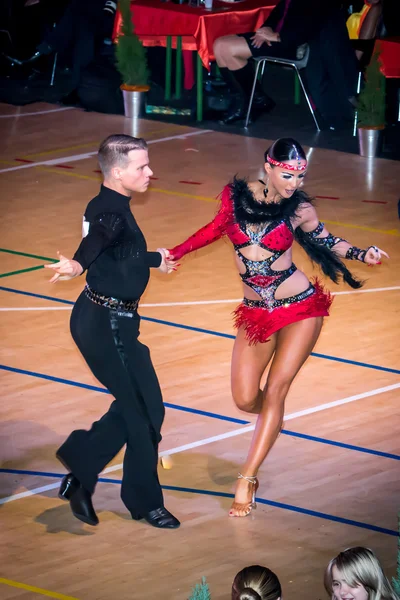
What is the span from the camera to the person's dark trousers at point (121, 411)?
4.99 m

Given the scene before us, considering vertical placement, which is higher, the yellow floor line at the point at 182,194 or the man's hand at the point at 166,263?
the man's hand at the point at 166,263

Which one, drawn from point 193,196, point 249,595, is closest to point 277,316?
point 249,595

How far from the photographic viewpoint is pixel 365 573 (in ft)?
11.6

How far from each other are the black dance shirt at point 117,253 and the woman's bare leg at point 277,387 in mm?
745

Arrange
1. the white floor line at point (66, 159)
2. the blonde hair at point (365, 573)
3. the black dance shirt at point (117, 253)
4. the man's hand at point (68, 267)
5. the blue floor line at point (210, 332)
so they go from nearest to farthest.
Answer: the blonde hair at point (365, 573)
the man's hand at point (68, 267)
the black dance shirt at point (117, 253)
the blue floor line at point (210, 332)
the white floor line at point (66, 159)

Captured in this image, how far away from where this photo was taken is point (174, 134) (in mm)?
13945

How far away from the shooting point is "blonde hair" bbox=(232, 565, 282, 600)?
11.1 ft

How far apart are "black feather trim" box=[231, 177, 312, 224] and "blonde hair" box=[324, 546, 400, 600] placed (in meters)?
2.11

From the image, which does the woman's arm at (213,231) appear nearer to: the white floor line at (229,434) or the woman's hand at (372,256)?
the woman's hand at (372,256)

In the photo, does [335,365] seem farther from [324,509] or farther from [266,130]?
[266,130]

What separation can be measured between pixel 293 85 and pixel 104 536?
12.2m

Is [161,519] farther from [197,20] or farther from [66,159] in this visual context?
[197,20]

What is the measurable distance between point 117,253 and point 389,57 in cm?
820

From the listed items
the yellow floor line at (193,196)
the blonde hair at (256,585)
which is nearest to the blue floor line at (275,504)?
the blonde hair at (256,585)
